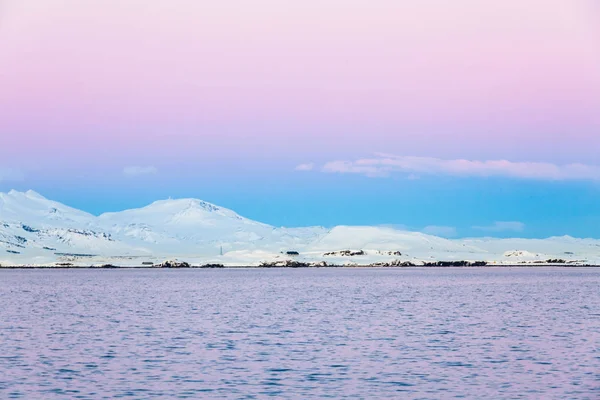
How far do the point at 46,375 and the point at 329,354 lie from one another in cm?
1452

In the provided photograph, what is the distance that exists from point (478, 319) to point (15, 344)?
34.7 meters

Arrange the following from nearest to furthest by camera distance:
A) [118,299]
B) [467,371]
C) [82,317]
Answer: [467,371]
[82,317]
[118,299]

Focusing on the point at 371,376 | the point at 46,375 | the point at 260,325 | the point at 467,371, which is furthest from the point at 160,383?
the point at 260,325

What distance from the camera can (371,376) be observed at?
41688mm

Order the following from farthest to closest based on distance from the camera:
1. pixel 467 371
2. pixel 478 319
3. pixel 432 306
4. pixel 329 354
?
pixel 432 306, pixel 478 319, pixel 329 354, pixel 467 371

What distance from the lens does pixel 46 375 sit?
139ft

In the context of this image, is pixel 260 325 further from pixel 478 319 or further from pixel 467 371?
pixel 467 371

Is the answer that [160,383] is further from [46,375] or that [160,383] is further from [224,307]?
[224,307]

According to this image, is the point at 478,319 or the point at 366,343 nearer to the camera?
the point at 366,343

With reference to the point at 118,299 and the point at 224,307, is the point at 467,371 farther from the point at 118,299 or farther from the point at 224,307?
the point at 118,299

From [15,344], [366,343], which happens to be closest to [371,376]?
[366,343]

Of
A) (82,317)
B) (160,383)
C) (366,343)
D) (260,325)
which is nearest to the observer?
(160,383)

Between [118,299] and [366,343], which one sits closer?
[366,343]

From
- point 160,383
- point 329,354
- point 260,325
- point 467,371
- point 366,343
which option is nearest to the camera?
point 160,383
